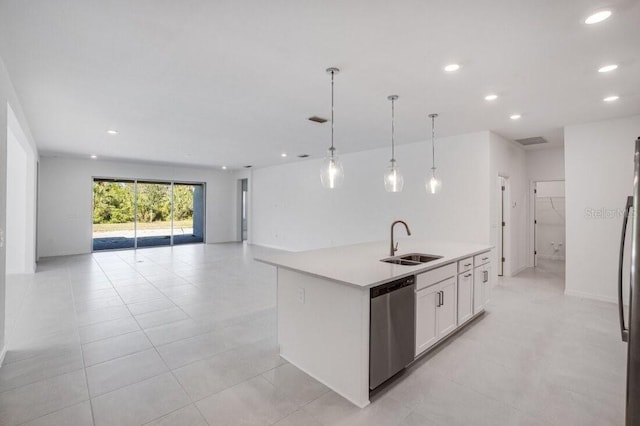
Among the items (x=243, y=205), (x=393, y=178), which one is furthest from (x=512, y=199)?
(x=243, y=205)

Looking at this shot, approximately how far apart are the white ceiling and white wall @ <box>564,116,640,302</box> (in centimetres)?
35

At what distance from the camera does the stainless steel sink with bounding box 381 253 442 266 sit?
3127mm

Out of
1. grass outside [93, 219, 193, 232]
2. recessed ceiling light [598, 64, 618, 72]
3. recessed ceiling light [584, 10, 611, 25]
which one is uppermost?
recessed ceiling light [598, 64, 618, 72]

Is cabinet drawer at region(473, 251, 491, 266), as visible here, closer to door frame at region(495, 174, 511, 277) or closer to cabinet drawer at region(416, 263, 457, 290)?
cabinet drawer at region(416, 263, 457, 290)

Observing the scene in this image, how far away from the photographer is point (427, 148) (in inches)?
234

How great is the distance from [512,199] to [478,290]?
129 inches

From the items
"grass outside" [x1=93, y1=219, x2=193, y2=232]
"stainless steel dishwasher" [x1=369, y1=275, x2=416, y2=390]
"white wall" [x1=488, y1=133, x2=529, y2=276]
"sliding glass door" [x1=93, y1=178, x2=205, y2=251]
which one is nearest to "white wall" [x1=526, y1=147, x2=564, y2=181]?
"white wall" [x1=488, y1=133, x2=529, y2=276]

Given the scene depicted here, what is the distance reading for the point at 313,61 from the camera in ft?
8.97

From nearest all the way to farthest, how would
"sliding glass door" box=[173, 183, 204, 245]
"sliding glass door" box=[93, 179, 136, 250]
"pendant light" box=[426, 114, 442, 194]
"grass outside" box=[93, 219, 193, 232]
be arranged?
"pendant light" box=[426, 114, 442, 194] < "sliding glass door" box=[93, 179, 136, 250] < "grass outside" box=[93, 219, 193, 232] < "sliding glass door" box=[173, 183, 204, 245]

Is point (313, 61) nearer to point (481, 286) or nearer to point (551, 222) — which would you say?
point (481, 286)

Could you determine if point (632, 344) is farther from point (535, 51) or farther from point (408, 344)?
point (535, 51)

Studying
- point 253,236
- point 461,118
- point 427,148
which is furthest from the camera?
point 253,236

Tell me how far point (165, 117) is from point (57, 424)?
376 cm

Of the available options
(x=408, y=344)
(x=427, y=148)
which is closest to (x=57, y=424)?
(x=408, y=344)
